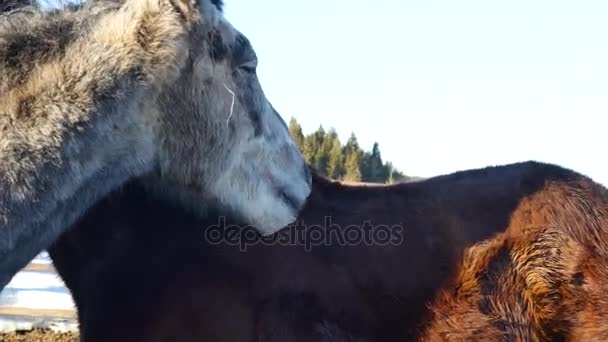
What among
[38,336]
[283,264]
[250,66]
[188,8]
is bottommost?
[38,336]

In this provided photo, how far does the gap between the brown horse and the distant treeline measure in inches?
358

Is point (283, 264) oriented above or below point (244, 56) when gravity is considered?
below

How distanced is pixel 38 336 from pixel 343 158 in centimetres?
765

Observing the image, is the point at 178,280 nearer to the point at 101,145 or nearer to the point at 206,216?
the point at 206,216

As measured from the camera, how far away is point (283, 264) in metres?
4.28

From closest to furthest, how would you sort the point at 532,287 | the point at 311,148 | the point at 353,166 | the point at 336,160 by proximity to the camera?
1. the point at 532,287
2. the point at 353,166
3. the point at 336,160
4. the point at 311,148

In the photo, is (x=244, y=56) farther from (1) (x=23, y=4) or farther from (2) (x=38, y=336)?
(2) (x=38, y=336)

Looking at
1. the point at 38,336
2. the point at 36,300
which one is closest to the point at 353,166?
the point at 36,300

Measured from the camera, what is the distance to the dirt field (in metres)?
7.71

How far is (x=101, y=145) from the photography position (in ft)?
10.9

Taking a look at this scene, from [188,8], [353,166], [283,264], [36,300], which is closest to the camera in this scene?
[188,8]

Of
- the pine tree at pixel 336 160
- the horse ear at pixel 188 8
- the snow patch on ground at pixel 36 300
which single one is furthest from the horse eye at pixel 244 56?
the pine tree at pixel 336 160

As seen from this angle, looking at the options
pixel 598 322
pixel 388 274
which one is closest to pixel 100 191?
pixel 388 274

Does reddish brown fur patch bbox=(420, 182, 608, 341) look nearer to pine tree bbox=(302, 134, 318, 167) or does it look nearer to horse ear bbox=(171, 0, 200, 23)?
horse ear bbox=(171, 0, 200, 23)
